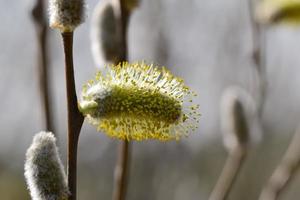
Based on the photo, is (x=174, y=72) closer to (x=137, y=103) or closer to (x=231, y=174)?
(x=231, y=174)

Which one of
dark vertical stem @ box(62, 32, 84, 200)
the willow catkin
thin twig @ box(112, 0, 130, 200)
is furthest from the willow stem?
dark vertical stem @ box(62, 32, 84, 200)

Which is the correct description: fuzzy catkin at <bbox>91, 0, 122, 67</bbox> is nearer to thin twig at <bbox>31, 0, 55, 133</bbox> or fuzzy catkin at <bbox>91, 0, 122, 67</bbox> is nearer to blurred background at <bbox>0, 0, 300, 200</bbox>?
thin twig at <bbox>31, 0, 55, 133</bbox>

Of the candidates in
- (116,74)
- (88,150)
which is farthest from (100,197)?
(116,74)

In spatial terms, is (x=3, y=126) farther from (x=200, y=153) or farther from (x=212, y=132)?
(x=200, y=153)

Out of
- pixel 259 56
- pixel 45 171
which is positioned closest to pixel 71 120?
pixel 45 171

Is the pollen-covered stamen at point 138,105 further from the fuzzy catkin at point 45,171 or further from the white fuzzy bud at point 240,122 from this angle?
the white fuzzy bud at point 240,122

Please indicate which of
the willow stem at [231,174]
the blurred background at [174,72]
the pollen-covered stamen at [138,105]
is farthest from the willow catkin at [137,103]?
the blurred background at [174,72]
